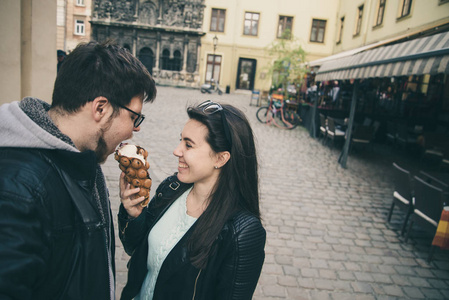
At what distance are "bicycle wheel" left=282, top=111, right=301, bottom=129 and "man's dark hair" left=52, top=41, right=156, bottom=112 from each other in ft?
43.5

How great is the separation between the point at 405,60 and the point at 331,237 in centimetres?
365

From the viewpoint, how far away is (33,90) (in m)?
5.71

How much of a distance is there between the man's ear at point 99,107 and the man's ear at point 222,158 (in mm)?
671

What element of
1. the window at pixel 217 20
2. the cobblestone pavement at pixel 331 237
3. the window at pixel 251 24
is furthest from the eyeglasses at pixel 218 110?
the window at pixel 217 20

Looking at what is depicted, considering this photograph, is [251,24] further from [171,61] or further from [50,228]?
[50,228]

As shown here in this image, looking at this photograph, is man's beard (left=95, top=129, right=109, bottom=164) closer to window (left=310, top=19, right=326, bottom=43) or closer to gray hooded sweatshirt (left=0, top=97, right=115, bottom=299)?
gray hooded sweatshirt (left=0, top=97, right=115, bottom=299)

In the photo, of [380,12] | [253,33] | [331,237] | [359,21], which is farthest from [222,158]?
[253,33]

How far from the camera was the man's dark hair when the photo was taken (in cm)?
134

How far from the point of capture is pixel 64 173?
4.05 feet

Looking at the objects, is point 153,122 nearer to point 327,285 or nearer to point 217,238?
point 327,285

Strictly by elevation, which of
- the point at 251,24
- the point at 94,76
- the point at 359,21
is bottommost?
the point at 94,76

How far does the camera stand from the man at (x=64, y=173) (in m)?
1.03

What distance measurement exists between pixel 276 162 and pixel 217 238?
7.28 m

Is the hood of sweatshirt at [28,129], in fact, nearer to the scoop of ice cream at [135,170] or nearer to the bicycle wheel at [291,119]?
the scoop of ice cream at [135,170]
